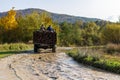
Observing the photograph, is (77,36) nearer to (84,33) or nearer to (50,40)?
(84,33)

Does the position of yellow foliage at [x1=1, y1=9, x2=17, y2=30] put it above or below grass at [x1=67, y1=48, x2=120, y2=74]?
above

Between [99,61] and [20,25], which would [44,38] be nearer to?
[99,61]

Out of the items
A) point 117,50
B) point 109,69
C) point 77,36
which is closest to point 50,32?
point 117,50

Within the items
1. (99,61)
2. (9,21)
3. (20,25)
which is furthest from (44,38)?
(20,25)

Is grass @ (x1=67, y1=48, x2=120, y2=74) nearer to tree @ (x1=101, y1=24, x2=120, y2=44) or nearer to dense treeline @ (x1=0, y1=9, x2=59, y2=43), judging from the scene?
dense treeline @ (x1=0, y1=9, x2=59, y2=43)

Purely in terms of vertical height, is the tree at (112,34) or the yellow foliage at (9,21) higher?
the yellow foliage at (9,21)

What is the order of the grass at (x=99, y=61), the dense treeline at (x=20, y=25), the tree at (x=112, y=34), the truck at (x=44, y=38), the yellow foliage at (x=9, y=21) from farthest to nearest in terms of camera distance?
the tree at (x=112, y=34) → the yellow foliage at (x=9, y=21) → the dense treeline at (x=20, y=25) → the truck at (x=44, y=38) → the grass at (x=99, y=61)

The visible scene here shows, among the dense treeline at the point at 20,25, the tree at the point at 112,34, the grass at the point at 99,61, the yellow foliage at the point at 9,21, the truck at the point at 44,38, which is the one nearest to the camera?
the grass at the point at 99,61

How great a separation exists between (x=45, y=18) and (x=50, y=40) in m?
32.0

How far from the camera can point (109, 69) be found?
19.1 m

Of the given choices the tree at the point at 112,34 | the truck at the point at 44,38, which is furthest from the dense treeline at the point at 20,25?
the truck at the point at 44,38

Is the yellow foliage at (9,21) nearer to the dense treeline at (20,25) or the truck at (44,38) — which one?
the dense treeline at (20,25)

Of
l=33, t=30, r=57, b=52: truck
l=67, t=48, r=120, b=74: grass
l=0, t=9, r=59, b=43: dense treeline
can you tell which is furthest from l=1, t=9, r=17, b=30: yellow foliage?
l=67, t=48, r=120, b=74: grass

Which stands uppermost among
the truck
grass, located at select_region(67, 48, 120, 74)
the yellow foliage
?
the yellow foliage
